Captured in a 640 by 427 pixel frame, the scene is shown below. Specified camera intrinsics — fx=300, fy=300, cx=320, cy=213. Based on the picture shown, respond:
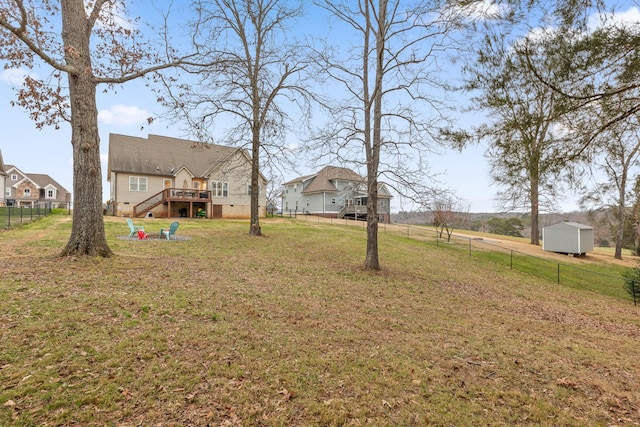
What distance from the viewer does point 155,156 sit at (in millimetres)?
29750

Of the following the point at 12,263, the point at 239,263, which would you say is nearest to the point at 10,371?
the point at 12,263

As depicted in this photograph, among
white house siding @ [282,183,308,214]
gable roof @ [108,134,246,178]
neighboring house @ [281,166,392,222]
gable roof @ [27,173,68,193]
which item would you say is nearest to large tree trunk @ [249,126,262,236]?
gable roof @ [108,134,246,178]

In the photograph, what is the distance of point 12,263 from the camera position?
24.4 ft

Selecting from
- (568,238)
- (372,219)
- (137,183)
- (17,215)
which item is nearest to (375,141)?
(372,219)

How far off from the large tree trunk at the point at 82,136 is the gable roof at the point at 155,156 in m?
18.1

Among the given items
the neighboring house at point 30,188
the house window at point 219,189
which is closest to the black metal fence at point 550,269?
the house window at point 219,189

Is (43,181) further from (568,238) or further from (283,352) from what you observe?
(568,238)

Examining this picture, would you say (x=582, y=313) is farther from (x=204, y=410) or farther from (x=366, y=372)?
(x=204, y=410)

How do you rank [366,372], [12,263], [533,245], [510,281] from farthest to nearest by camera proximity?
[533,245]
[510,281]
[12,263]
[366,372]

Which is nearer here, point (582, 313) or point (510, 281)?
point (582, 313)

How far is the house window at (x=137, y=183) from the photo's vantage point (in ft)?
89.9

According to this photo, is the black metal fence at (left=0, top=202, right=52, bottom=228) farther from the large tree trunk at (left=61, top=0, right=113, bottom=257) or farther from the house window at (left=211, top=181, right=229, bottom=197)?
the house window at (left=211, top=181, right=229, bottom=197)

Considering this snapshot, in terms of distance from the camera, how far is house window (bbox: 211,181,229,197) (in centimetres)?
3064

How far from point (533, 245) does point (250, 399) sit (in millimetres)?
28835
